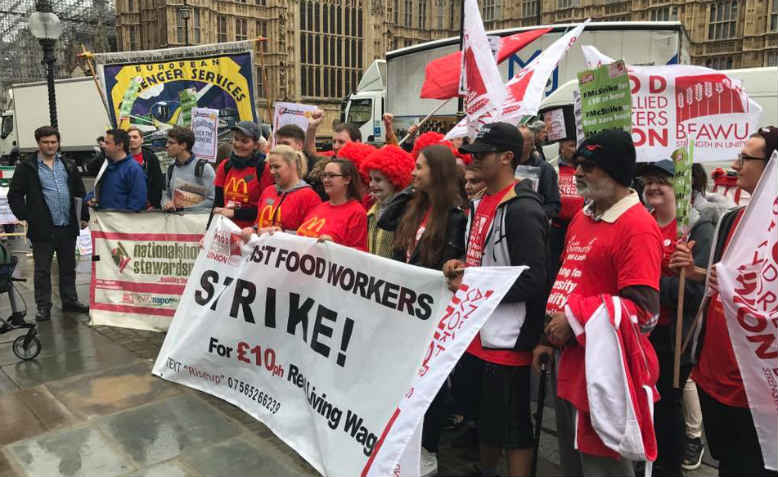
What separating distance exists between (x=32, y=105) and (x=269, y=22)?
2720 cm

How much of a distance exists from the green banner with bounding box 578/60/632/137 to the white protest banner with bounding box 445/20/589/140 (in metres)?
0.55

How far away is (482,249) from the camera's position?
2.81 m

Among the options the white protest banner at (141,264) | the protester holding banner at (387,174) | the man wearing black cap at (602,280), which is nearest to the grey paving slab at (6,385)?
the white protest banner at (141,264)

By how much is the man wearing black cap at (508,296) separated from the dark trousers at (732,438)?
2.44ft

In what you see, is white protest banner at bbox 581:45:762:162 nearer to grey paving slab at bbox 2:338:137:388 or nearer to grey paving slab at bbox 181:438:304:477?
grey paving slab at bbox 181:438:304:477

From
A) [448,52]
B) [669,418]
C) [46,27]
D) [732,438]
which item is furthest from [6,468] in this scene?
[448,52]

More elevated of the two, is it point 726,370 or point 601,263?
point 601,263

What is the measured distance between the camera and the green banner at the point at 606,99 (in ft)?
10.3

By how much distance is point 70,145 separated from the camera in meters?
27.4

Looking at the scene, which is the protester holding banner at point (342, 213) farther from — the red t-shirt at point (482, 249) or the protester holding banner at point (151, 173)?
the protester holding banner at point (151, 173)

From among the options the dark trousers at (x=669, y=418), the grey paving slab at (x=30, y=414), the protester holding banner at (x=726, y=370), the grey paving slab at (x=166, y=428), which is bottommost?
the grey paving slab at (x=30, y=414)

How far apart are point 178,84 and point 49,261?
7.93 feet

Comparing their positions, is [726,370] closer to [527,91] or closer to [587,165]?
[587,165]

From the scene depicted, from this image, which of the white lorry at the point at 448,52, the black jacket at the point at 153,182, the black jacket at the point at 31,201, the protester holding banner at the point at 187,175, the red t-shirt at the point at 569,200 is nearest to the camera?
the red t-shirt at the point at 569,200
